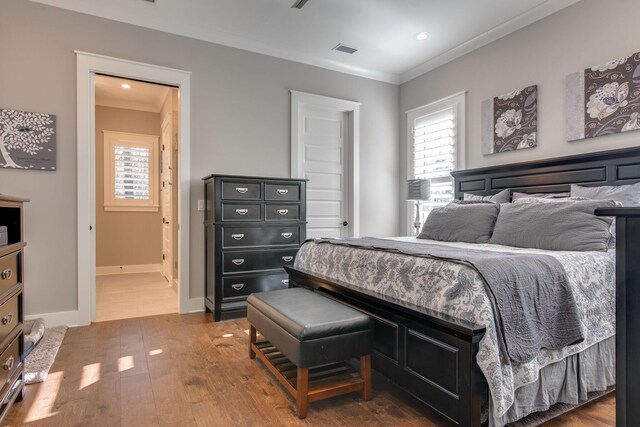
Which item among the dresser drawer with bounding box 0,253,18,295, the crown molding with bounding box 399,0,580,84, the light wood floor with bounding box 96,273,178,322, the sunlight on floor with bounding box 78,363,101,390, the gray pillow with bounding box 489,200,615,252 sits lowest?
the light wood floor with bounding box 96,273,178,322

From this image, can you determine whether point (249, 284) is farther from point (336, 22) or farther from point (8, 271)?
point (336, 22)

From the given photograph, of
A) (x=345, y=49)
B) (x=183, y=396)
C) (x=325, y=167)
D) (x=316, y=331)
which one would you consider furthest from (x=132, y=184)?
(x=316, y=331)

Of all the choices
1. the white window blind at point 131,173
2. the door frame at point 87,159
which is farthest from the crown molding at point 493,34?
the white window blind at point 131,173

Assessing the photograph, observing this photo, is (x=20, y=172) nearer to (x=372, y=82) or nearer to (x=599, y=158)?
(x=372, y=82)

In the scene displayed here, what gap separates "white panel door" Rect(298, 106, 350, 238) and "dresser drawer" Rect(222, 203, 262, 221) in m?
1.08

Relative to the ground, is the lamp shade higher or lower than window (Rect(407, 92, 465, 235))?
lower

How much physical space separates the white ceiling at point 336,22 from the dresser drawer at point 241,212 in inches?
74.5

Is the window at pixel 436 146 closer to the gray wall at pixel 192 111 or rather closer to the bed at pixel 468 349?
the gray wall at pixel 192 111

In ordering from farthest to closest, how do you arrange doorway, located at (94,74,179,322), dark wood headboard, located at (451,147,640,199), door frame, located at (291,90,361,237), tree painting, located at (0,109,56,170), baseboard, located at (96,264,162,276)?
baseboard, located at (96,264,162,276) → doorway, located at (94,74,179,322) → door frame, located at (291,90,361,237) → tree painting, located at (0,109,56,170) → dark wood headboard, located at (451,147,640,199)

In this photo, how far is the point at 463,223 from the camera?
3.10 meters

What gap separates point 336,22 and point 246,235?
2.38m

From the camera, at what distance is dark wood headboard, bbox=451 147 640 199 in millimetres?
Result: 2760

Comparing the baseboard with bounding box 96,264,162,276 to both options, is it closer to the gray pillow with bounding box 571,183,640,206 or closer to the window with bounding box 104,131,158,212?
the window with bounding box 104,131,158,212

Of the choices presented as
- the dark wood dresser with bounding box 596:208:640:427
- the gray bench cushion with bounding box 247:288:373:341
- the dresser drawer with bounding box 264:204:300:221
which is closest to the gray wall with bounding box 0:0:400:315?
the dresser drawer with bounding box 264:204:300:221
